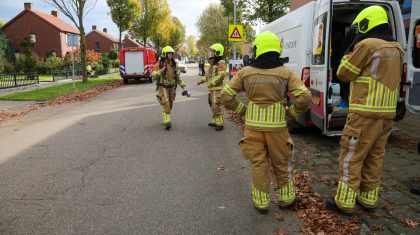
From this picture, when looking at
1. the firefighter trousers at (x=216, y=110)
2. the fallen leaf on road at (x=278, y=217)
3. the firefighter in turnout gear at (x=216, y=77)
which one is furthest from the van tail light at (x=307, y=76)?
the fallen leaf on road at (x=278, y=217)

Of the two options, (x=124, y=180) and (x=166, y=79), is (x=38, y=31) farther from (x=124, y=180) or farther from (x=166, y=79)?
(x=124, y=180)

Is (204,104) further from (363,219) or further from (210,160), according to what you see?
(363,219)

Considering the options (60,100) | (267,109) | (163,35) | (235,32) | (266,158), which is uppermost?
(163,35)

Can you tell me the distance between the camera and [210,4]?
53906mm

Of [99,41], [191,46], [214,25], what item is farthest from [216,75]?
[191,46]

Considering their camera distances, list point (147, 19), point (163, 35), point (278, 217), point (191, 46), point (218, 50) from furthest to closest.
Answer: point (191, 46) → point (163, 35) → point (147, 19) → point (218, 50) → point (278, 217)

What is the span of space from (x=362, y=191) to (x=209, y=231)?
1780mm

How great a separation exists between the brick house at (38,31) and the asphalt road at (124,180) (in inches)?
1697

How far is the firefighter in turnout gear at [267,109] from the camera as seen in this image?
3.92 meters

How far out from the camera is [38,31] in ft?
161

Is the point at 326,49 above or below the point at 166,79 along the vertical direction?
above

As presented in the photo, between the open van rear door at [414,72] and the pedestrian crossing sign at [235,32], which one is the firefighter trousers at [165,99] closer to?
the open van rear door at [414,72]

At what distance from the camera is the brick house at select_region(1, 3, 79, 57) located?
48.8 metres

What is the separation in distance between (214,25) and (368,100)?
158 ft
